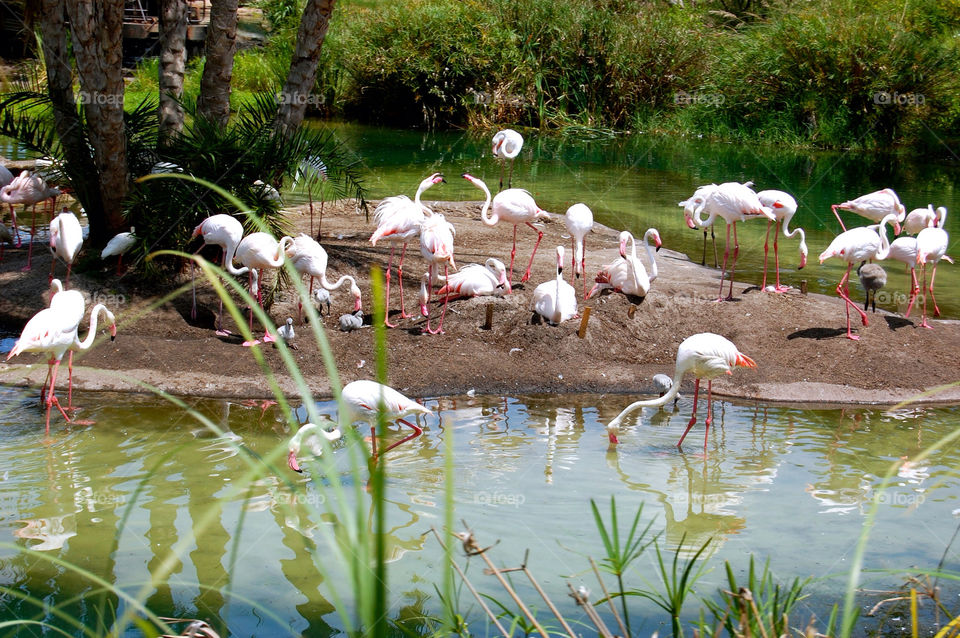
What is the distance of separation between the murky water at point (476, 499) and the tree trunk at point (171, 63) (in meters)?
3.14

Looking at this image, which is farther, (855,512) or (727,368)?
(727,368)

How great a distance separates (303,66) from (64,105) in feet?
6.70

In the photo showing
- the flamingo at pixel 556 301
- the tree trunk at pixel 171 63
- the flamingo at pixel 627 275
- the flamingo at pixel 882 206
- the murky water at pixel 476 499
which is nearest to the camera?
the murky water at pixel 476 499

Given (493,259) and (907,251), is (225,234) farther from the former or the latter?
(907,251)

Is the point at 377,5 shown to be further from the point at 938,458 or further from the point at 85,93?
the point at 938,458

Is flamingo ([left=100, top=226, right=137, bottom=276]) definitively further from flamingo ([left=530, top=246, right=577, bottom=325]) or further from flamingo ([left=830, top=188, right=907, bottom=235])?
flamingo ([left=830, top=188, right=907, bottom=235])

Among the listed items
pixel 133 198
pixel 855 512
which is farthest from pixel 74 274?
pixel 855 512

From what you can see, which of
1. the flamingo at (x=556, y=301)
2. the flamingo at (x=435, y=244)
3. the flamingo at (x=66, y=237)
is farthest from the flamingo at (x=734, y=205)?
the flamingo at (x=66, y=237)

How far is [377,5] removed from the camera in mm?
25031

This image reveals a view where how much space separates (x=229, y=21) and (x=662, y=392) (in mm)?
4792

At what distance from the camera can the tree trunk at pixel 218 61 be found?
7.58 meters

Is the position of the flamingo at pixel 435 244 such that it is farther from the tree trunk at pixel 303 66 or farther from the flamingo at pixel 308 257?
the tree trunk at pixel 303 66

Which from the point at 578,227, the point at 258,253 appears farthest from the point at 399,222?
the point at 578,227

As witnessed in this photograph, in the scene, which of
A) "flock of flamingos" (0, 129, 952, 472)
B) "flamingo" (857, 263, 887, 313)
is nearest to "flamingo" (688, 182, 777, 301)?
"flock of flamingos" (0, 129, 952, 472)
